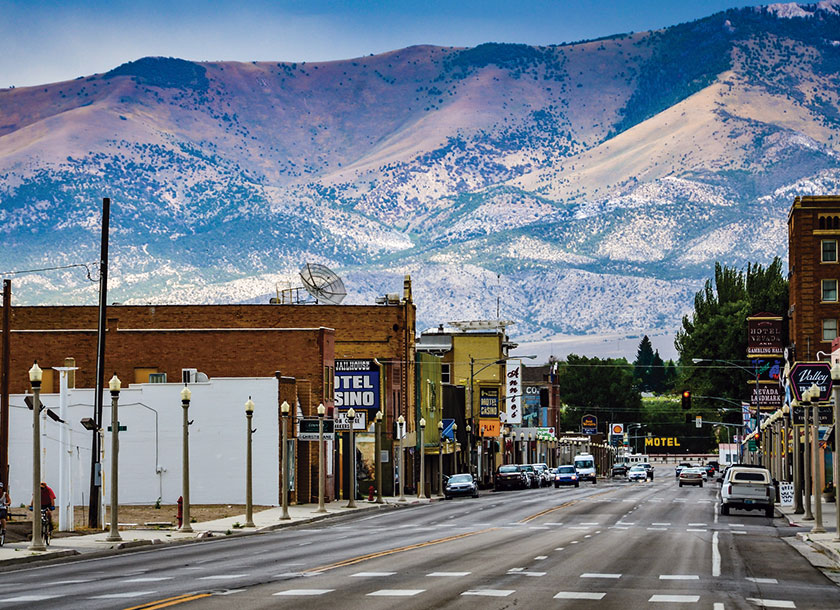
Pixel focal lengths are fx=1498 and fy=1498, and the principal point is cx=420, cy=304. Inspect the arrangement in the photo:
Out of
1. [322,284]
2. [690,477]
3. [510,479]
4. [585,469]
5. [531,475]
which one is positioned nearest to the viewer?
[322,284]

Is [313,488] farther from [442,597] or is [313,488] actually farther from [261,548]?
[442,597]

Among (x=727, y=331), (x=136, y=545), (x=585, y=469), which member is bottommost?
(x=585, y=469)

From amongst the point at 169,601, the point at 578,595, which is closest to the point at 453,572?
the point at 578,595

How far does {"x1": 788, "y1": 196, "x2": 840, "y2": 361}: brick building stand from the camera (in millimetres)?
122688

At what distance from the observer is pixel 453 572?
32219mm

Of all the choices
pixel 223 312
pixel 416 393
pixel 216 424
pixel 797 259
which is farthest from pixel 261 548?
pixel 797 259

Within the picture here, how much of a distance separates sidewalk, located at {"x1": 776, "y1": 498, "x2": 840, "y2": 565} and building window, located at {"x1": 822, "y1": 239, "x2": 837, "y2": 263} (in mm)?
54760

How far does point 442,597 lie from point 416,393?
76.0 m

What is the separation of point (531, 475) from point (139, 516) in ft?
190

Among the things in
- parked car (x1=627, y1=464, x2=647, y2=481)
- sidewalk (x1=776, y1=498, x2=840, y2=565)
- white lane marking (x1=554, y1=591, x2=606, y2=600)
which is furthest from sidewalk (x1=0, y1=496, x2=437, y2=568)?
parked car (x1=627, y1=464, x2=647, y2=481)

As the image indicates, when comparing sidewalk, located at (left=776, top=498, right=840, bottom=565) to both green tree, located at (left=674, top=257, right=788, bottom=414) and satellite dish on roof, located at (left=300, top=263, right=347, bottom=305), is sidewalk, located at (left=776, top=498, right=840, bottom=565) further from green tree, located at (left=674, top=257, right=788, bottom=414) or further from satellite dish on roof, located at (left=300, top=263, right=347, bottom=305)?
green tree, located at (left=674, top=257, right=788, bottom=414)

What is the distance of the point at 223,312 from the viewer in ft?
304

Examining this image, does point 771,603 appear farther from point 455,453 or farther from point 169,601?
point 455,453

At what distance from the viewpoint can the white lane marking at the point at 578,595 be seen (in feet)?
89.2
